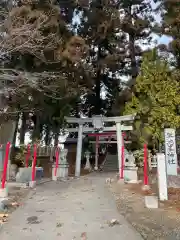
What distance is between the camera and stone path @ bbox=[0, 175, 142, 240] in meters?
3.93

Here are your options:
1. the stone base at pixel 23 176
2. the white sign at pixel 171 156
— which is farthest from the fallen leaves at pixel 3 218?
the white sign at pixel 171 156

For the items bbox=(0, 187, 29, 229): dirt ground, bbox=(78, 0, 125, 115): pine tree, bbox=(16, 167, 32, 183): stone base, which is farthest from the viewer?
bbox=(78, 0, 125, 115): pine tree

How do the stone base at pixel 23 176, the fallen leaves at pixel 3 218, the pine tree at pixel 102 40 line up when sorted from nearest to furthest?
1. the fallen leaves at pixel 3 218
2. the stone base at pixel 23 176
3. the pine tree at pixel 102 40

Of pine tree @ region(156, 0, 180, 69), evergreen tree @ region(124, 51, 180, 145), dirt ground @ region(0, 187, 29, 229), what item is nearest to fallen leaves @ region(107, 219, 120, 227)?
dirt ground @ region(0, 187, 29, 229)

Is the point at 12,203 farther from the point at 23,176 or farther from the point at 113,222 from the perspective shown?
the point at 23,176

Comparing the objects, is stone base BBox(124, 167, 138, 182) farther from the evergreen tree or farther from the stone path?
the stone path

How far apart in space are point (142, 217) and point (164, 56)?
1347cm

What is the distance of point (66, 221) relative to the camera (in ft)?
15.3

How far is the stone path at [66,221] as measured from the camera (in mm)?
3926

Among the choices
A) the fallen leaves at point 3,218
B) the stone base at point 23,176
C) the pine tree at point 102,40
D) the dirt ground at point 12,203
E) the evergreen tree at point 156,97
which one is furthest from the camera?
the pine tree at point 102,40

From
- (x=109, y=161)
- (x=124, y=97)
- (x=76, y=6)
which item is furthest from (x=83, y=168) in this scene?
(x=76, y=6)

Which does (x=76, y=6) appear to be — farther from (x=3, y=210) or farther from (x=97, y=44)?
(x=3, y=210)

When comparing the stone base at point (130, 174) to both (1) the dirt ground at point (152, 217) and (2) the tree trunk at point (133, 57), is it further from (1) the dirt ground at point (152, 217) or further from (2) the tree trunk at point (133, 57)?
(2) the tree trunk at point (133, 57)

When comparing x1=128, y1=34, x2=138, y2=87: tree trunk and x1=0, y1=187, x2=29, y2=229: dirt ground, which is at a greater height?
Answer: x1=128, y1=34, x2=138, y2=87: tree trunk
